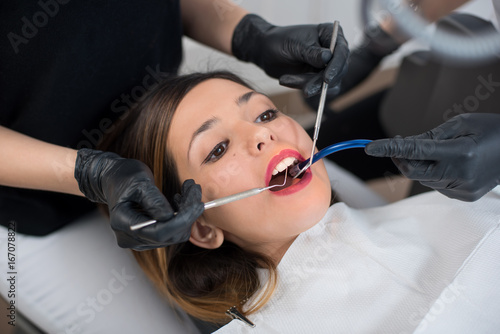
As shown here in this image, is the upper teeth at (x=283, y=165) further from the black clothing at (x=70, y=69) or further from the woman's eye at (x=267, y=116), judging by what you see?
the black clothing at (x=70, y=69)

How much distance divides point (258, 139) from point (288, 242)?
324 millimetres

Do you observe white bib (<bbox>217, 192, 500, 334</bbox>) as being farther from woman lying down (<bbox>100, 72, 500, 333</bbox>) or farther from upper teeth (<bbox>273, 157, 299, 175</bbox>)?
upper teeth (<bbox>273, 157, 299, 175</bbox>)

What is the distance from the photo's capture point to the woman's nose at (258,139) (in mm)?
938

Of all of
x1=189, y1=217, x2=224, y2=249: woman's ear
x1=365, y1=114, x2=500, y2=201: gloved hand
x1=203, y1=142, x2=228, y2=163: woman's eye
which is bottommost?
x1=189, y1=217, x2=224, y2=249: woman's ear

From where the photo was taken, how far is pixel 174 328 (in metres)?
1.21

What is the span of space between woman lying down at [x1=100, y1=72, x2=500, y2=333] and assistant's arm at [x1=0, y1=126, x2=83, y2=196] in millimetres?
218

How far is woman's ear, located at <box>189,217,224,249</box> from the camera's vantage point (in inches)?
42.3

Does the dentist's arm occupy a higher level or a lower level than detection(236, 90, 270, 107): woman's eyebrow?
higher

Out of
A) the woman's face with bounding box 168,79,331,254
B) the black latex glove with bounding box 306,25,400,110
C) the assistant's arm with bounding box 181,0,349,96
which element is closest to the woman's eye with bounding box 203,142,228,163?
the woman's face with bounding box 168,79,331,254

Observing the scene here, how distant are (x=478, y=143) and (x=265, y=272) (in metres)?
Result: 0.59

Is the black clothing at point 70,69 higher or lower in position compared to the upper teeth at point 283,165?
higher

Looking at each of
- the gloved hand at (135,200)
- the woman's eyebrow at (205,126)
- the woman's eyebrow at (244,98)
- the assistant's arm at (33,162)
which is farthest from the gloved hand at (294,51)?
the assistant's arm at (33,162)

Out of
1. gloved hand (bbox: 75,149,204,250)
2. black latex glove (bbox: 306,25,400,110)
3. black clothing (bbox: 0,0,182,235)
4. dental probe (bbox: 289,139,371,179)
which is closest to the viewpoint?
gloved hand (bbox: 75,149,204,250)

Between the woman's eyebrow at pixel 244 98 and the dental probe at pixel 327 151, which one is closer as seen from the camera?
the dental probe at pixel 327 151
